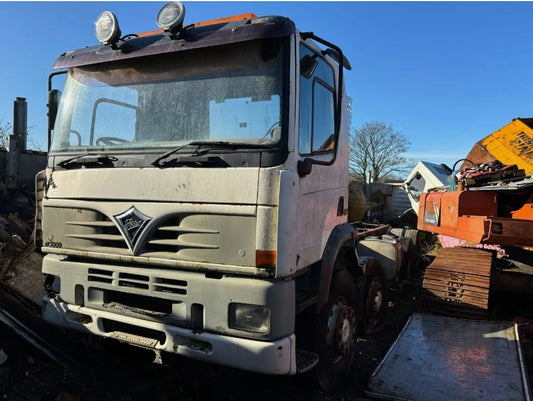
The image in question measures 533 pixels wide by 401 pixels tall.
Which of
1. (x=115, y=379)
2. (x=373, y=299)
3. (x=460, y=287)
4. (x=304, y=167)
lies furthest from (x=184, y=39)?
(x=460, y=287)

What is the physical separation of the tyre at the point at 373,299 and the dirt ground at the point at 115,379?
0.96 m

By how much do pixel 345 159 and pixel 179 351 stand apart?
2.26 m

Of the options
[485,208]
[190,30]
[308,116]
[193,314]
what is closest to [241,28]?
[190,30]

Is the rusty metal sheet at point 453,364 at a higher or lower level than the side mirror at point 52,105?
lower

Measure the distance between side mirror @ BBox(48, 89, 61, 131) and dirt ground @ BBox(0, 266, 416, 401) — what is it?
5.88 feet

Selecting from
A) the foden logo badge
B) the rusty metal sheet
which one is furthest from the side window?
the rusty metal sheet

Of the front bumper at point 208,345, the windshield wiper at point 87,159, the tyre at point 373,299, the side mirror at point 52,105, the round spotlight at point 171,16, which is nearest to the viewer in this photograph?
the front bumper at point 208,345

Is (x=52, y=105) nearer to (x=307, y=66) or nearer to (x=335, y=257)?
(x=307, y=66)

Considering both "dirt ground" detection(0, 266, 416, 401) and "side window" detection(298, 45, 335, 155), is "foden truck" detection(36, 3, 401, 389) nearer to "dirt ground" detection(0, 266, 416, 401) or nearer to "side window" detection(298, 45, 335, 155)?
"side window" detection(298, 45, 335, 155)

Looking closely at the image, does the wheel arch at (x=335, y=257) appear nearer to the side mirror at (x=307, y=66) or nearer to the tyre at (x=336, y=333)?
the tyre at (x=336, y=333)

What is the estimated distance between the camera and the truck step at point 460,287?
4.81 metres

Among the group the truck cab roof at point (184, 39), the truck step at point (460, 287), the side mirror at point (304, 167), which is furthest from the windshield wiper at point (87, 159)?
the truck step at point (460, 287)

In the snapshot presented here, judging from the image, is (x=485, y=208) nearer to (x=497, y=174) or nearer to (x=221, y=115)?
(x=497, y=174)

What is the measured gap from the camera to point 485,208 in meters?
4.91
